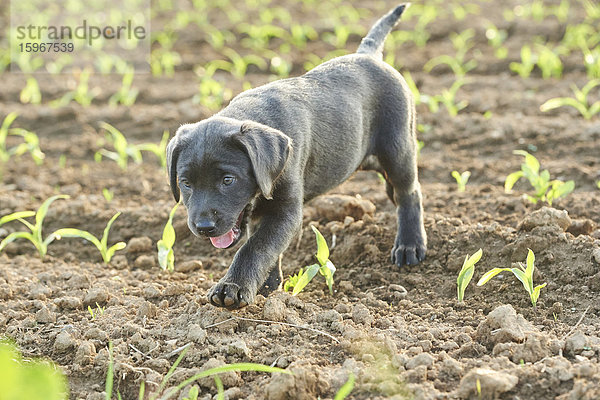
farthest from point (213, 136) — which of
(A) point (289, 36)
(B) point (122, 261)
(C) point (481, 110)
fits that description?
(A) point (289, 36)

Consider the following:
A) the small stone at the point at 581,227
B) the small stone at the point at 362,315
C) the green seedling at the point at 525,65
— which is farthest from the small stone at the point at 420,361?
the green seedling at the point at 525,65

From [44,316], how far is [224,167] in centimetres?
144

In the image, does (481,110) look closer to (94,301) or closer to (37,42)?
(94,301)

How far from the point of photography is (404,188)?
556 cm

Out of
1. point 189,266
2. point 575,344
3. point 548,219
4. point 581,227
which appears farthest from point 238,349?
point 581,227

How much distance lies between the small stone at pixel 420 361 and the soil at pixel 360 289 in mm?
11

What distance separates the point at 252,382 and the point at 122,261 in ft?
7.63

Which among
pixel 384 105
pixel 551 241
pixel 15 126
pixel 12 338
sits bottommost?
pixel 15 126

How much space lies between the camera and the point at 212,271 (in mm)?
5520

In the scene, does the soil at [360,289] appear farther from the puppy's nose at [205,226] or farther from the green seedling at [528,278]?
the puppy's nose at [205,226]

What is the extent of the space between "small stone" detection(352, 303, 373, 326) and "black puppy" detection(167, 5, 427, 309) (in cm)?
57

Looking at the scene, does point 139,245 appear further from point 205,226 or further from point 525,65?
point 525,65

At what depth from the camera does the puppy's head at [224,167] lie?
4.17 meters

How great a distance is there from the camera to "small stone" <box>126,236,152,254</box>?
5.93m
